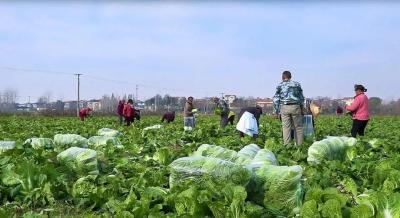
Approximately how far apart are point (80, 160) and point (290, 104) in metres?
5.78

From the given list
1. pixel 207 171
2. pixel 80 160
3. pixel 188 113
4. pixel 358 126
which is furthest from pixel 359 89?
pixel 207 171

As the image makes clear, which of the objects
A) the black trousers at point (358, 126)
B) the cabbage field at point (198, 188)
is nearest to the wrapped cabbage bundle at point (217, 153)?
the cabbage field at point (198, 188)

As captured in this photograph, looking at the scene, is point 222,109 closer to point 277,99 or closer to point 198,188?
point 277,99

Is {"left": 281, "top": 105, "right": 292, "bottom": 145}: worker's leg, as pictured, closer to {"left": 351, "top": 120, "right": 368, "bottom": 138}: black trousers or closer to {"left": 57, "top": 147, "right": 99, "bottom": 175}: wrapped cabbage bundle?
{"left": 351, "top": 120, "right": 368, "bottom": 138}: black trousers

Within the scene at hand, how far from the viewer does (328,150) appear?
8.09 metres

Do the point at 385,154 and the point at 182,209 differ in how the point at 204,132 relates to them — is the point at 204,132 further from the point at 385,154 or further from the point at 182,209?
the point at 182,209

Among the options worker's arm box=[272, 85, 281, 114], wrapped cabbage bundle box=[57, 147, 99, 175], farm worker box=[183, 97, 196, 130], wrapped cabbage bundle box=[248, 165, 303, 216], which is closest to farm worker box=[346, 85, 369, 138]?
worker's arm box=[272, 85, 281, 114]

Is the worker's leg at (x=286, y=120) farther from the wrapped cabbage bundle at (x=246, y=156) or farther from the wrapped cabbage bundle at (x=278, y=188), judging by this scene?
the wrapped cabbage bundle at (x=278, y=188)

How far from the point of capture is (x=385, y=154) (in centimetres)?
846

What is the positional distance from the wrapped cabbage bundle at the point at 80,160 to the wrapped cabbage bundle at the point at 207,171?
1743mm

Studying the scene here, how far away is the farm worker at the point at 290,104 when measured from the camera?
10.9 metres

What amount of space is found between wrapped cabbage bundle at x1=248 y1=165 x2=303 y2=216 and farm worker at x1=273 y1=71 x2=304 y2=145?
19.7 feet

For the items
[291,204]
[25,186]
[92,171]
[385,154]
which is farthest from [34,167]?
[385,154]

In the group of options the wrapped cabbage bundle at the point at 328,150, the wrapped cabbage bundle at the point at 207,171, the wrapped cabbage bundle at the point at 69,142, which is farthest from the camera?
the wrapped cabbage bundle at the point at 69,142
